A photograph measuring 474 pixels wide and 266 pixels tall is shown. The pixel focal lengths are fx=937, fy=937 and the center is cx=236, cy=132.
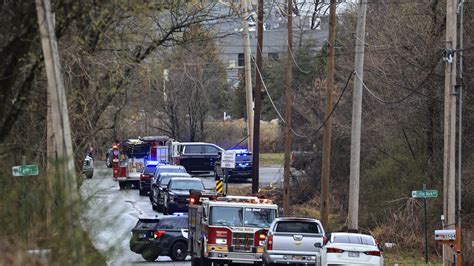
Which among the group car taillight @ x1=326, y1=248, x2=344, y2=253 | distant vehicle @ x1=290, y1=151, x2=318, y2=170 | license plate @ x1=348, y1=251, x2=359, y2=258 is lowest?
license plate @ x1=348, y1=251, x2=359, y2=258

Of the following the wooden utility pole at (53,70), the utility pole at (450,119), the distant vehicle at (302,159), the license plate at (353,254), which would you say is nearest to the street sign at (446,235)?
the utility pole at (450,119)

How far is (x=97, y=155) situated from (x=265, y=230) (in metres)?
6.11

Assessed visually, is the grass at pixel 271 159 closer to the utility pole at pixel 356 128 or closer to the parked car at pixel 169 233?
the parked car at pixel 169 233

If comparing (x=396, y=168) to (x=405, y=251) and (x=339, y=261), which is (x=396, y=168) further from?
(x=339, y=261)

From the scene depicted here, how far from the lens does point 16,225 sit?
1029cm

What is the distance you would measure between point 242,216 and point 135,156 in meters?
27.5

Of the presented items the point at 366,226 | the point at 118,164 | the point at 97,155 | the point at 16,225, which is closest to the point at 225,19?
the point at 97,155

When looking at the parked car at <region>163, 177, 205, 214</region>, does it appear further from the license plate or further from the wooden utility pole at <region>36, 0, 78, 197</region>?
the wooden utility pole at <region>36, 0, 78, 197</region>

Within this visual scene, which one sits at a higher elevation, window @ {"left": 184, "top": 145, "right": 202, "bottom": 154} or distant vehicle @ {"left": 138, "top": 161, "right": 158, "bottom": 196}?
window @ {"left": 184, "top": 145, "right": 202, "bottom": 154}

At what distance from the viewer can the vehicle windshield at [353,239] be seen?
78.3ft

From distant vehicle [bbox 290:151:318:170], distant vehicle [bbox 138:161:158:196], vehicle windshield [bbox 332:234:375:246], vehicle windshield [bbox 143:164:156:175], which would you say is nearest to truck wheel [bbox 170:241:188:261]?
vehicle windshield [bbox 332:234:375:246]

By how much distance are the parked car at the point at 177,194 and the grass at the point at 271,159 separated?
76.4 feet

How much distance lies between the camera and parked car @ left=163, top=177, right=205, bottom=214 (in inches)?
1638

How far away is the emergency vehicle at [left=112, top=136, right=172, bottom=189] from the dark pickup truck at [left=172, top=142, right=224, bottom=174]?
809mm
